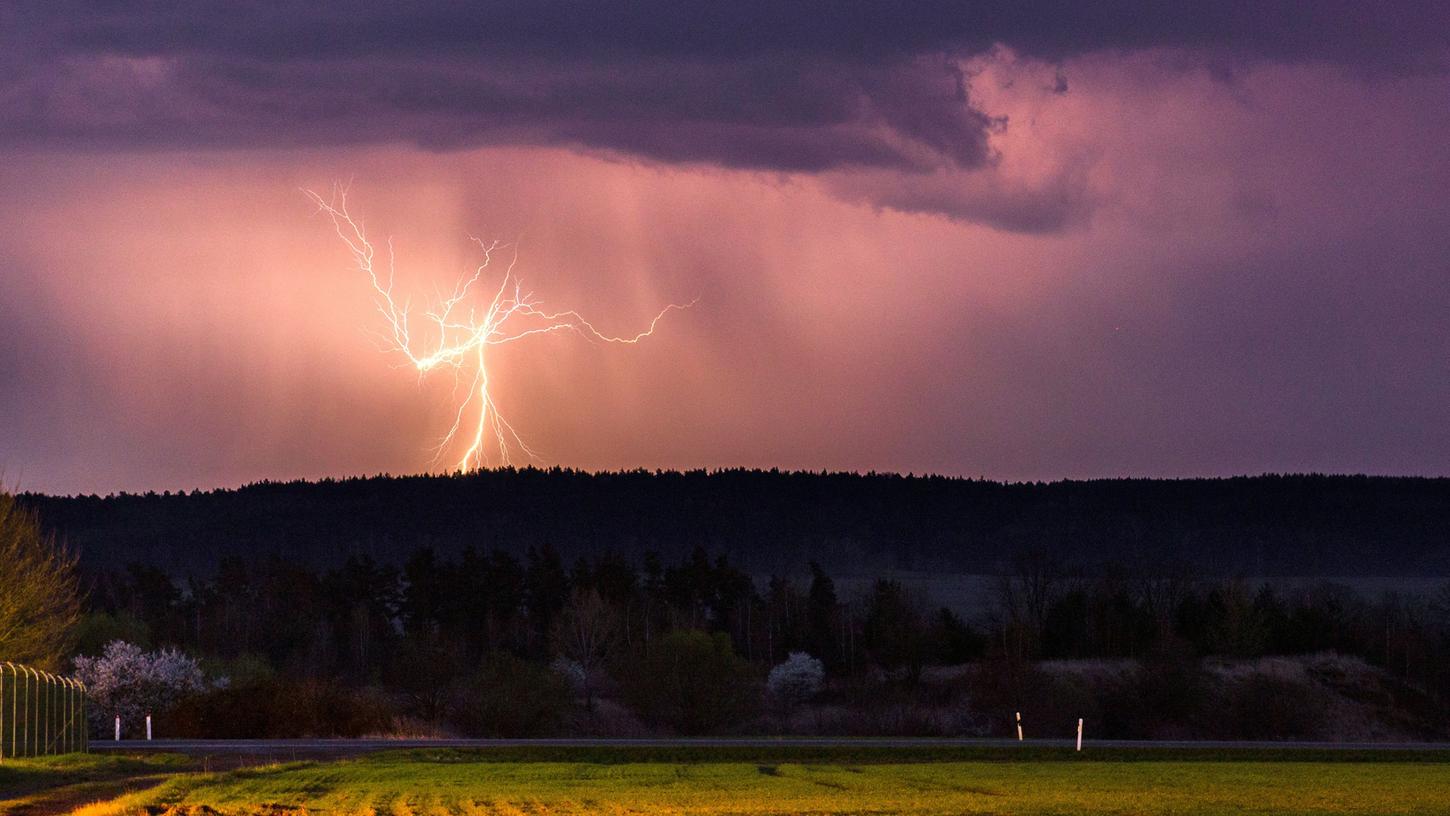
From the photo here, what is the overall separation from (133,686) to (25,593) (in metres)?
5.16

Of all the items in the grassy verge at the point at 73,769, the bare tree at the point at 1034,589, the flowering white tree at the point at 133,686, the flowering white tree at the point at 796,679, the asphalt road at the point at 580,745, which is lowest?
the flowering white tree at the point at 796,679

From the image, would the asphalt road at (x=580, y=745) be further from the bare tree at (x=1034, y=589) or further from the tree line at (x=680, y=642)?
the bare tree at (x=1034, y=589)

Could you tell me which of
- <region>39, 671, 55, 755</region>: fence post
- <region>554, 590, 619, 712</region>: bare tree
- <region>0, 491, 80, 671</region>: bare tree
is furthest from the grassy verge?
<region>554, 590, 619, 712</region>: bare tree

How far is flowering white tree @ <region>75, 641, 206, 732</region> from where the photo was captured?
195 ft

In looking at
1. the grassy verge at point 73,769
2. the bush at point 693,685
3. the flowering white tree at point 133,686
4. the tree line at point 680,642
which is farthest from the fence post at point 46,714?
the bush at point 693,685

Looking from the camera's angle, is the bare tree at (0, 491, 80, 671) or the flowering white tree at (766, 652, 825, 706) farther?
the flowering white tree at (766, 652, 825, 706)

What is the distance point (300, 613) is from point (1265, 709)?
89088 mm

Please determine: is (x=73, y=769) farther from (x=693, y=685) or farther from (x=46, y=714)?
(x=693, y=685)

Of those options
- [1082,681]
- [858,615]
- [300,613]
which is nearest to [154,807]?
[1082,681]

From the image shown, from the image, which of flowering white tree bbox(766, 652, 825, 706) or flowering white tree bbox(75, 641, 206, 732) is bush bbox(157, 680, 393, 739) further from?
flowering white tree bbox(766, 652, 825, 706)

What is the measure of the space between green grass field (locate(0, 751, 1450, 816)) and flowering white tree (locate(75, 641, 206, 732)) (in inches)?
837

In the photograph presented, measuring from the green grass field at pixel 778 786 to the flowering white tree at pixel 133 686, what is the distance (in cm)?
2125

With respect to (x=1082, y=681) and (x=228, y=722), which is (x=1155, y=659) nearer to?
(x=1082, y=681)

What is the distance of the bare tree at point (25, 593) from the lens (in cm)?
5838
